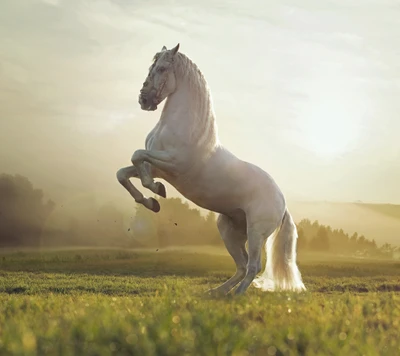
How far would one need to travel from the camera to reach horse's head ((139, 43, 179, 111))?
19.8 feet

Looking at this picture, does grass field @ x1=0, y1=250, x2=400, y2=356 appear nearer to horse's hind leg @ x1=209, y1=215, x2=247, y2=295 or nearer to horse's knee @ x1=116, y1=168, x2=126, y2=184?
horse's hind leg @ x1=209, y1=215, x2=247, y2=295

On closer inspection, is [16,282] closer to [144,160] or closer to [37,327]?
[144,160]

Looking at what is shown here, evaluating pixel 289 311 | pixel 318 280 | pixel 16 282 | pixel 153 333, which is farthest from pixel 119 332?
pixel 318 280

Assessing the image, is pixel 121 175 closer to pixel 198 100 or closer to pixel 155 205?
pixel 155 205

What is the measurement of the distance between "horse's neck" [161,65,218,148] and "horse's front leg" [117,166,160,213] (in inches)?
27.1

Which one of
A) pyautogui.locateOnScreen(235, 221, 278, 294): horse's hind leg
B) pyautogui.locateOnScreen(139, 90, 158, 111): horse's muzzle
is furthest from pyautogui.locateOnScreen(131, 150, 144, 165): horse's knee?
pyautogui.locateOnScreen(235, 221, 278, 294): horse's hind leg

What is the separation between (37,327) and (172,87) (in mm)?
3157

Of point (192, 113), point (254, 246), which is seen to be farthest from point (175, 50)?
point (254, 246)

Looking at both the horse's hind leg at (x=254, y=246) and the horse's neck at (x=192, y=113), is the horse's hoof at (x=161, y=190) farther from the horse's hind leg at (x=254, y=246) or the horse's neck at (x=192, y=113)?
the horse's hind leg at (x=254, y=246)

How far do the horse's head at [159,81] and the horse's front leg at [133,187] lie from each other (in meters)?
0.75

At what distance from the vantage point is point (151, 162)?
225 inches

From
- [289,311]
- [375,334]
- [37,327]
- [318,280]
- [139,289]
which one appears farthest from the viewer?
[318,280]

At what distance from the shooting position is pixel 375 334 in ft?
13.6

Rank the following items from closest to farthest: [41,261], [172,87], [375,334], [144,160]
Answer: [375,334] → [144,160] → [172,87] → [41,261]
